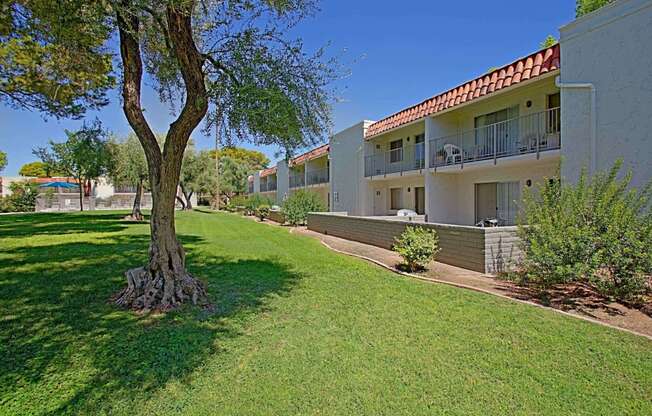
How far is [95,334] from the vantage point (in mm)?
5027

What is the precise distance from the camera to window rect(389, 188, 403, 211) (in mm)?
22672

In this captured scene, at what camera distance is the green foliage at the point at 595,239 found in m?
6.10

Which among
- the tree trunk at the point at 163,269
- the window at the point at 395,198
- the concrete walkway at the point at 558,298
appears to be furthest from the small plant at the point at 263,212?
the tree trunk at the point at 163,269

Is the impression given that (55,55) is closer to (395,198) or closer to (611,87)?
(611,87)

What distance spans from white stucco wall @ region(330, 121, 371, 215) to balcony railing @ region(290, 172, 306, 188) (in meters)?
7.60

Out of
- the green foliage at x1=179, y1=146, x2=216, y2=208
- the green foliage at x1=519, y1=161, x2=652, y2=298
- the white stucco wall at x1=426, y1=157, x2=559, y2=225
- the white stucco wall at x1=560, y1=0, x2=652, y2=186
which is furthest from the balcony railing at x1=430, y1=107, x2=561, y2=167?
the green foliage at x1=179, y1=146, x2=216, y2=208

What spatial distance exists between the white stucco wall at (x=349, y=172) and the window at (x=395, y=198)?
1.60 m

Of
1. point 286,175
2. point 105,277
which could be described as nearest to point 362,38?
point 105,277

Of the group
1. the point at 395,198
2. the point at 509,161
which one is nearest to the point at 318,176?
the point at 395,198

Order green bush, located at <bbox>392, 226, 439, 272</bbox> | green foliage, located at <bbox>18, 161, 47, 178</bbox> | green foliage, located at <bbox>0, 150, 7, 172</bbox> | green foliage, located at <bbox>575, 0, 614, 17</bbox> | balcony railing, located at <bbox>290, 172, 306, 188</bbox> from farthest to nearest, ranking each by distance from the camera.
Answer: green foliage, located at <bbox>18, 161, 47, 178</bbox>
green foliage, located at <bbox>0, 150, 7, 172</bbox>
balcony railing, located at <bbox>290, 172, 306, 188</bbox>
green foliage, located at <bbox>575, 0, 614, 17</bbox>
green bush, located at <bbox>392, 226, 439, 272</bbox>

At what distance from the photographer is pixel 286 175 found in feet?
128

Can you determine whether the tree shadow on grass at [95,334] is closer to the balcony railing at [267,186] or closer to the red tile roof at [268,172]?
the red tile roof at [268,172]

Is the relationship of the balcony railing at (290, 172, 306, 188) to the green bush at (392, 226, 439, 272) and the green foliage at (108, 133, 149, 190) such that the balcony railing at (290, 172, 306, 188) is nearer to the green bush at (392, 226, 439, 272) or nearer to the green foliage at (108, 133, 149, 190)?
the green foliage at (108, 133, 149, 190)

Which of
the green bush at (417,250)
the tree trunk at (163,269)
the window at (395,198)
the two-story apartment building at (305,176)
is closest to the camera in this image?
the tree trunk at (163,269)
